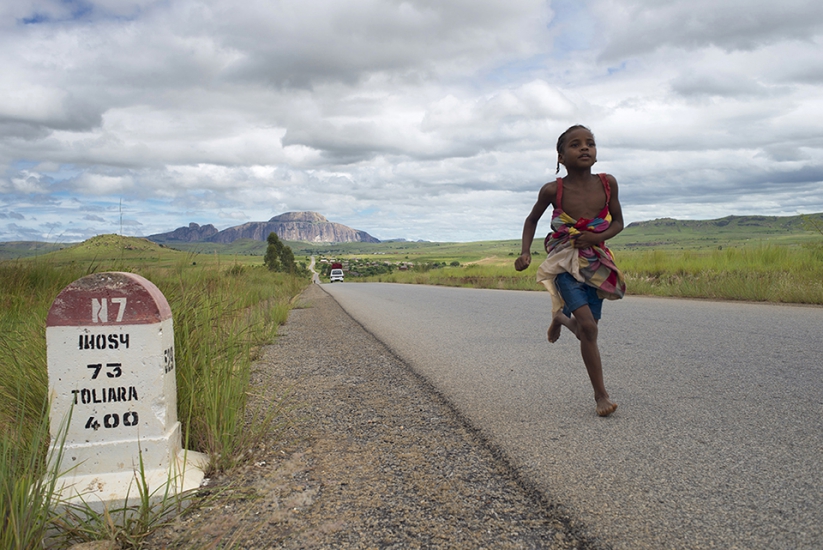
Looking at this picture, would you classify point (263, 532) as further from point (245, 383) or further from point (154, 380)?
point (245, 383)

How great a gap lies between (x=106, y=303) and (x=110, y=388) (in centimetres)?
41

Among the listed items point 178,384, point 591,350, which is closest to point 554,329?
point 591,350

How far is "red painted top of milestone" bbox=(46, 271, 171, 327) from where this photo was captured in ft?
8.35

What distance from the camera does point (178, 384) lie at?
11.2ft

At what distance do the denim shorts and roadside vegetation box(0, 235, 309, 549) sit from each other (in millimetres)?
2079

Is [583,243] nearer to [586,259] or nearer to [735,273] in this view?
[586,259]

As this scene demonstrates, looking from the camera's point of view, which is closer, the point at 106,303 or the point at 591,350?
the point at 106,303

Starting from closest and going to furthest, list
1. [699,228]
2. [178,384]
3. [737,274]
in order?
[178,384], [737,274], [699,228]

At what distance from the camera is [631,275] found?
15523 mm

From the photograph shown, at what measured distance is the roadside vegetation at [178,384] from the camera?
2.22 metres

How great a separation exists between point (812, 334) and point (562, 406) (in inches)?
161

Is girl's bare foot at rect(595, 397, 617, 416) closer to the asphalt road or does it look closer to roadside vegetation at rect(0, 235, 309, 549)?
the asphalt road

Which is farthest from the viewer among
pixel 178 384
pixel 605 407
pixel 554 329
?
pixel 554 329

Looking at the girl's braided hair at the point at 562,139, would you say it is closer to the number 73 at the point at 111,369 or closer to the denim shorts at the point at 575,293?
the denim shorts at the point at 575,293
